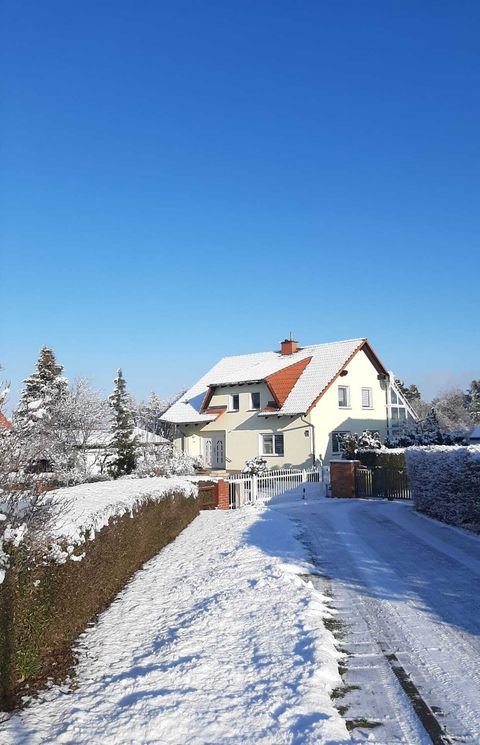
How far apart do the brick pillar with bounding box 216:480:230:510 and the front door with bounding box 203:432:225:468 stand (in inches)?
599

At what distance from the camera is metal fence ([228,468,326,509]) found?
73.5 feet

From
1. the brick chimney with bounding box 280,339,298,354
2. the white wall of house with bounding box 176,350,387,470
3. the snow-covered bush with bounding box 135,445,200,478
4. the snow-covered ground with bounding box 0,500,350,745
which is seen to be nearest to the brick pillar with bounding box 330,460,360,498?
the snow-covered bush with bounding box 135,445,200,478

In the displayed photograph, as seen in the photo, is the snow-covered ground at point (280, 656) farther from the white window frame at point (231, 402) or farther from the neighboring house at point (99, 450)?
the white window frame at point (231, 402)

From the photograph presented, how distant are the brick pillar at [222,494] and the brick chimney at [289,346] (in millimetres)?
19364

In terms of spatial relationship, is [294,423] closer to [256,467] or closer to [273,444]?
[273,444]

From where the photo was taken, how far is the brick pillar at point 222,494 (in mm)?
21641

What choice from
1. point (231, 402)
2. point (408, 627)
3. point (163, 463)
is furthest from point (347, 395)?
point (408, 627)

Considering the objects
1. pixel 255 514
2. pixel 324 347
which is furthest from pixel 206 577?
pixel 324 347

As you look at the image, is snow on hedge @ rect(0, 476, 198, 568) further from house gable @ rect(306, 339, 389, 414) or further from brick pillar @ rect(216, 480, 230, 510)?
house gable @ rect(306, 339, 389, 414)

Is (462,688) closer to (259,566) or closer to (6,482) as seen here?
(6,482)

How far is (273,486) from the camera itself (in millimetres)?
24188

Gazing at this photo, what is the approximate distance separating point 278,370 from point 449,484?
21467mm

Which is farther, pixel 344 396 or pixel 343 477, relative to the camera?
pixel 344 396

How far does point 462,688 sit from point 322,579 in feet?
14.5
